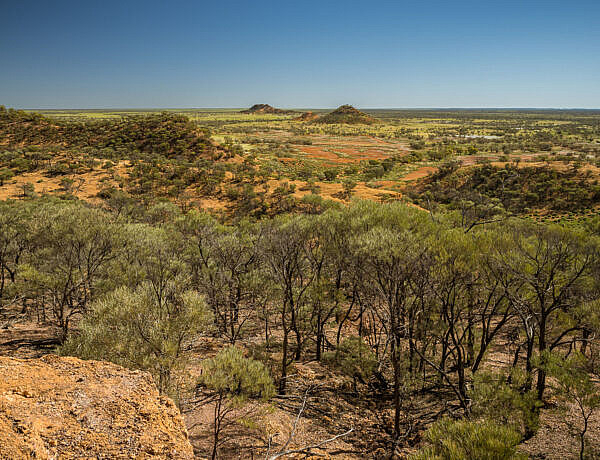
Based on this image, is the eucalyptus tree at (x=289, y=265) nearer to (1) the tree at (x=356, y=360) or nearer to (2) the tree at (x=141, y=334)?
(1) the tree at (x=356, y=360)

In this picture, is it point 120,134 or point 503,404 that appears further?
point 120,134

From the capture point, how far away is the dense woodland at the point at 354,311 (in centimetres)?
953

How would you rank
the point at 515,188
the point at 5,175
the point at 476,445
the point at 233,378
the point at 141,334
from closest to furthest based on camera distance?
the point at 476,445, the point at 141,334, the point at 233,378, the point at 5,175, the point at 515,188

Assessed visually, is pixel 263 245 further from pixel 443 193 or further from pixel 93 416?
pixel 443 193

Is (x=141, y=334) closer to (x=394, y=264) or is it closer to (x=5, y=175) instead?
(x=394, y=264)

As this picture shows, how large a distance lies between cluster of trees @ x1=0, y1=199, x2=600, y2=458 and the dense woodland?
93mm

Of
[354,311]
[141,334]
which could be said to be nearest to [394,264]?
[141,334]

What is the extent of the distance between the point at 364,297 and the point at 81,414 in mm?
11517

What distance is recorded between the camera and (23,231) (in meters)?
18.1

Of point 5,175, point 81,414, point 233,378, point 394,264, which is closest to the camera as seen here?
point 81,414

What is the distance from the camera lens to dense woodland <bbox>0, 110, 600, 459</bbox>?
9.53 meters

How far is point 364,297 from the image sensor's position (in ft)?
46.7

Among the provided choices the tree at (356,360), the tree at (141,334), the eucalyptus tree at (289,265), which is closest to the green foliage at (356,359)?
the tree at (356,360)

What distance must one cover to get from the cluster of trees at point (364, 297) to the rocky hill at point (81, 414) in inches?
155
